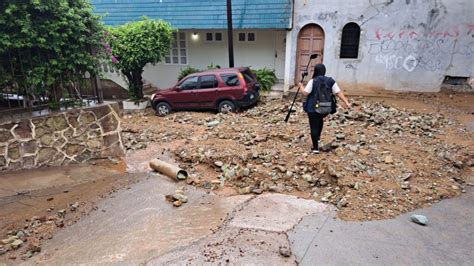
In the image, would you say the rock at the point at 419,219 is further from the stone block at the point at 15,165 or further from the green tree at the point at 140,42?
the green tree at the point at 140,42

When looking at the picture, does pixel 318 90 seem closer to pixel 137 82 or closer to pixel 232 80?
pixel 232 80

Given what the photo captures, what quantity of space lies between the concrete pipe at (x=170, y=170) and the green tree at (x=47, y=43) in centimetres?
232

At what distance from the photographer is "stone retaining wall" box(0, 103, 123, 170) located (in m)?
5.78

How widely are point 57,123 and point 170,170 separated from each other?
2.42 m

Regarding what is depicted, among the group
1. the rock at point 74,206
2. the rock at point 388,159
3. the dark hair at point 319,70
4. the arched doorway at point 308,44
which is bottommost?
the rock at point 74,206

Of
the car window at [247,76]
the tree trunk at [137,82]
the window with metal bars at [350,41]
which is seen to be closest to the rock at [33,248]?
the car window at [247,76]

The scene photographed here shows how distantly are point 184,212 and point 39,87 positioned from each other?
373 centimetres

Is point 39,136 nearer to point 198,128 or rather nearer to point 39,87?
point 39,87

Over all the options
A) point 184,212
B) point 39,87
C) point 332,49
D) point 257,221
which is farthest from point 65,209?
point 332,49

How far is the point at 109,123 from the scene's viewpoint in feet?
23.1

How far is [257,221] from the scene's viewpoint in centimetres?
428

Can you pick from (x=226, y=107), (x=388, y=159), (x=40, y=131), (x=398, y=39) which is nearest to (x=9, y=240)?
(x=40, y=131)

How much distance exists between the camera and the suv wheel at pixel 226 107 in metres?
11.8

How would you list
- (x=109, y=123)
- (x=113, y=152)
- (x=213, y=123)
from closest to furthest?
(x=109, y=123) → (x=113, y=152) → (x=213, y=123)
